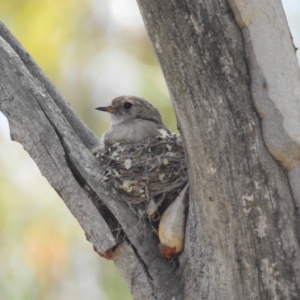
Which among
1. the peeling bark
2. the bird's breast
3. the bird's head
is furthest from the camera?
the bird's head

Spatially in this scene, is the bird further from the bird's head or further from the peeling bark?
the peeling bark

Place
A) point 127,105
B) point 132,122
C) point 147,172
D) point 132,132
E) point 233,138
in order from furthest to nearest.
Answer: point 127,105 < point 132,122 < point 132,132 < point 147,172 < point 233,138

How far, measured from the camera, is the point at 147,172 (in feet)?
16.0

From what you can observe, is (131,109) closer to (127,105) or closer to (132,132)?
(127,105)

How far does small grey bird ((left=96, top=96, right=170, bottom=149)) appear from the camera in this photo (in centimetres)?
598

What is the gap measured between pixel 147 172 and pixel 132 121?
1540mm

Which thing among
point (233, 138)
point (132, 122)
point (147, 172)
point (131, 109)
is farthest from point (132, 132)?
point (233, 138)

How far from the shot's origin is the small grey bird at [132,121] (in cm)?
598

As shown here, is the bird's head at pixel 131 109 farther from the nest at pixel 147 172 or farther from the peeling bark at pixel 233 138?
the peeling bark at pixel 233 138

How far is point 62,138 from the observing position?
4.30 metres

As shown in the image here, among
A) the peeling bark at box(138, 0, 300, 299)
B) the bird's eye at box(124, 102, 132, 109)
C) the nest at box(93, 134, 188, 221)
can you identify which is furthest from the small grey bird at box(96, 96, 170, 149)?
the peeling bark at box(138, 0, 300, 299)

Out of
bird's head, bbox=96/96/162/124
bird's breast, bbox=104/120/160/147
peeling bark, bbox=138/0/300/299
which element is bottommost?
peeling bark, bbox=138/0/300/299

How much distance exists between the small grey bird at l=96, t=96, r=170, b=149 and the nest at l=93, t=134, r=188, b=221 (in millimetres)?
342

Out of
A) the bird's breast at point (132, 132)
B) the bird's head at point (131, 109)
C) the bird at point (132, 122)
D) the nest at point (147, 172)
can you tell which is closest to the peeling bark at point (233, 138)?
the nest at point (147, 172)
